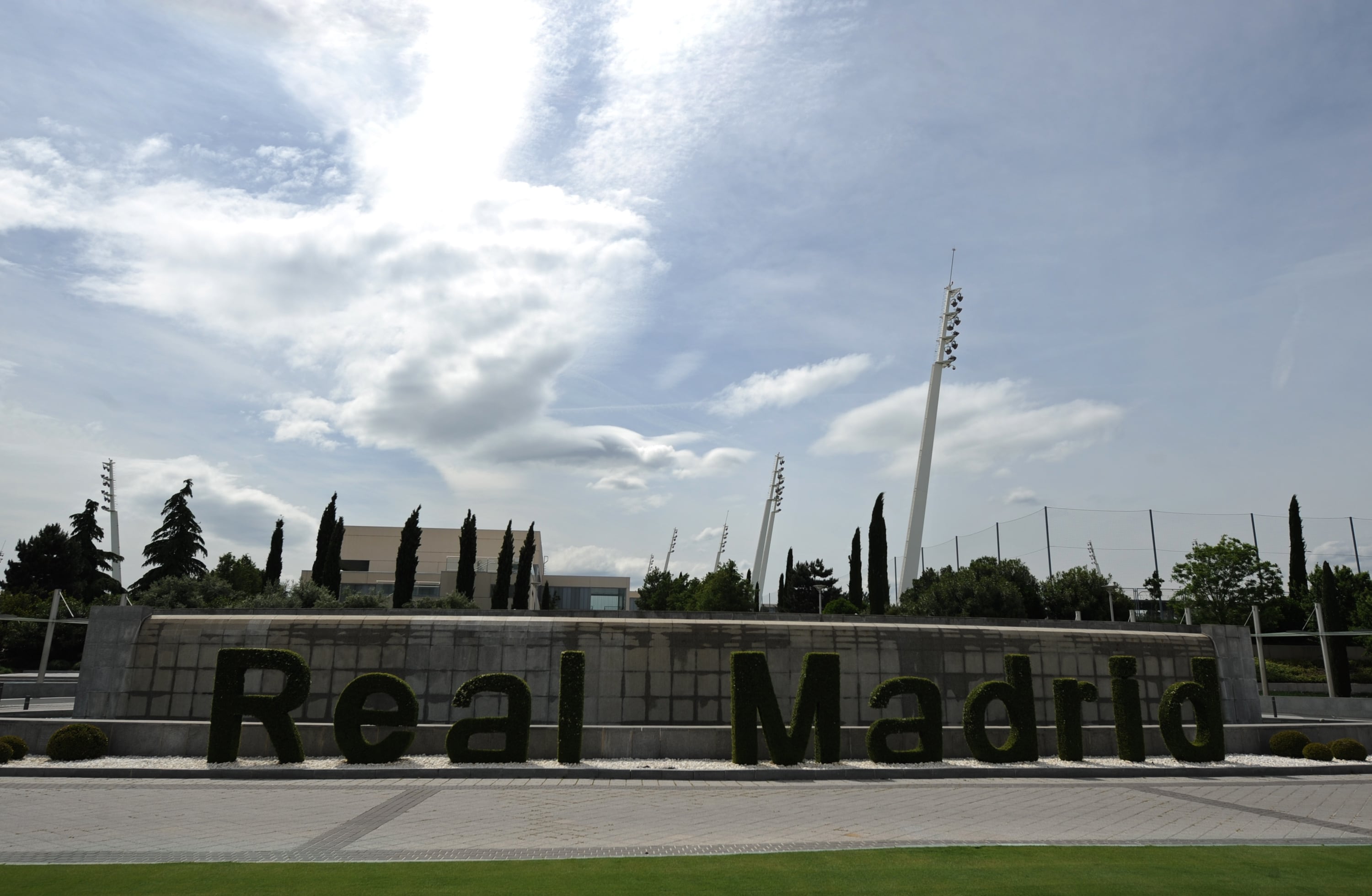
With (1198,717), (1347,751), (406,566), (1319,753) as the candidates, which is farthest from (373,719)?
(406,566)

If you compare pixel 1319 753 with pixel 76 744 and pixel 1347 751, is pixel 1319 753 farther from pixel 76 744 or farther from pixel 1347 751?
pixel 76 744

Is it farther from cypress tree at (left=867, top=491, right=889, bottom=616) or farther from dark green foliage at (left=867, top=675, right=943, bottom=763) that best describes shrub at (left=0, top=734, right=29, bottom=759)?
cypress tree at (left=867, top=491, right=889, bottom=616)

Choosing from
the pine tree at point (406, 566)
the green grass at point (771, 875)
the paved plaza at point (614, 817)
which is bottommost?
the paved plaza at point (614, 817)

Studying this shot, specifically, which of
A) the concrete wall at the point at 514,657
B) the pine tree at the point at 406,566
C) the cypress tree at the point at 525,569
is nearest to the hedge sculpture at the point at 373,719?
the concrete wall at the point at 514,657

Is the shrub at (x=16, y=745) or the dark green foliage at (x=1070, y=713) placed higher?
the dark green foliage at (x=1070, y=713)

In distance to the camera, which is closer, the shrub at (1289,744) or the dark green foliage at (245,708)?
the dark green foliage at (245,708)

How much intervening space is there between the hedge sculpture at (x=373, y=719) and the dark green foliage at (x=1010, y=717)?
38.7 feet

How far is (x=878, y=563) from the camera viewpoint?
169 ft

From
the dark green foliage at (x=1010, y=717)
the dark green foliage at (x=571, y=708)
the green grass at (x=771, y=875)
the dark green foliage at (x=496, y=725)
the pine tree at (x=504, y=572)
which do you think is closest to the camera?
the green grass at (x=771, y=875)

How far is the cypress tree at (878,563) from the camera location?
48.9 meters

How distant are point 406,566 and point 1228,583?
163ft

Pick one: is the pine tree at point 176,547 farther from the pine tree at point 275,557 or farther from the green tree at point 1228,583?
the green tree at point 1228,583

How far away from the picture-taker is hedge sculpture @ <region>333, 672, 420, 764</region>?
1703 cm

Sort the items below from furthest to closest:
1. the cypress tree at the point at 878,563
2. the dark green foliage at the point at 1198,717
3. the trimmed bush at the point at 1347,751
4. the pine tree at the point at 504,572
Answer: the pine tree at the point at 504,572, the cypress tree at the point at 878,563, the trimmed bush at the point at 1347,751, the dark green foliage at the point at 1198,717
